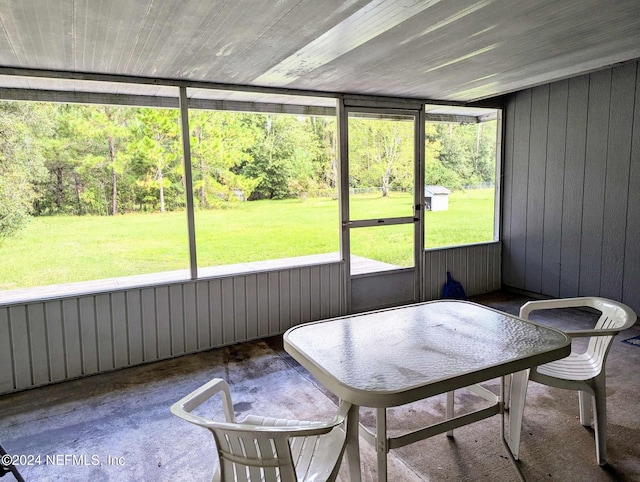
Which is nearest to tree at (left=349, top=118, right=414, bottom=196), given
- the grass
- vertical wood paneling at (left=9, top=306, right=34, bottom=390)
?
the grass

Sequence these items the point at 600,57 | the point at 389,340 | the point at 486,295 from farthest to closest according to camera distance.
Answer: the point at 486,295, the point at 600,57, the point at 389,340

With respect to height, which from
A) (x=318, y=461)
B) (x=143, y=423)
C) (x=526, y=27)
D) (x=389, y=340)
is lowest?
(x=143, y=423)

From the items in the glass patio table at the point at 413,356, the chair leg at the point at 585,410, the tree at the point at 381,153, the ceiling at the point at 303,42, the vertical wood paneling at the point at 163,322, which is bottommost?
the chair leg at the point at 585,410

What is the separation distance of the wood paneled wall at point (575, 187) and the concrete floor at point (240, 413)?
1.21 m

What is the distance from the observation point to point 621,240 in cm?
421

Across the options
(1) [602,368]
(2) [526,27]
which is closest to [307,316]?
(1) [602,368]

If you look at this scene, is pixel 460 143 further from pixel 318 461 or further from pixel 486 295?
pixel 318 461

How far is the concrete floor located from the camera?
2.15 m

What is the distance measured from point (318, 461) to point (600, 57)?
3604 mm

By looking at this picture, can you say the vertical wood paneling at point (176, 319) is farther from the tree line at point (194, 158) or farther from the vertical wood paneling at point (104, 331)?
the tree line at point (194, 158)

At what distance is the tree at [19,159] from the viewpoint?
573 centimetres

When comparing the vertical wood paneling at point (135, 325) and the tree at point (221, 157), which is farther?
the tree at point (221, 157)

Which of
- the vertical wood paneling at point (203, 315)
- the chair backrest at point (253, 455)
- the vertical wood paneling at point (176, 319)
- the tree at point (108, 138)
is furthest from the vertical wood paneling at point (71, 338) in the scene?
the tree at point (108, 138)

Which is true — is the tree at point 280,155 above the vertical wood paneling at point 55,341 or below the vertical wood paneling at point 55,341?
above
